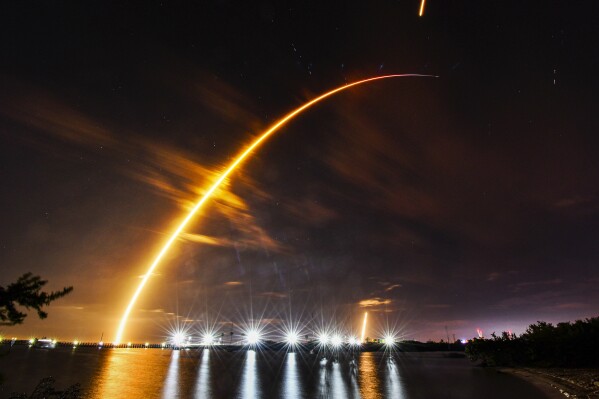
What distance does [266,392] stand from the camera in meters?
54.9

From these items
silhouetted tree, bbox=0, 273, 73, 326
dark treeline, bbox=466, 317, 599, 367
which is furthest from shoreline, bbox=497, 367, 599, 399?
silhouetted tree, bbox=0, 273, 73, 326

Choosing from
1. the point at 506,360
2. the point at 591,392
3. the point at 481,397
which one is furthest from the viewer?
the point at 506,360

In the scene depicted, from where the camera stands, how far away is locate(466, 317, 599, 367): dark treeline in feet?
186

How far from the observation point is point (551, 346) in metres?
67.4

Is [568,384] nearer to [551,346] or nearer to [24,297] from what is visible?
[551,346]

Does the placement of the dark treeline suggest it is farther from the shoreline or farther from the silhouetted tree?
the silhouetted tree

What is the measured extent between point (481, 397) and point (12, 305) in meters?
53.6

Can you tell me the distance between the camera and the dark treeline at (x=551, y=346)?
56.7 meters

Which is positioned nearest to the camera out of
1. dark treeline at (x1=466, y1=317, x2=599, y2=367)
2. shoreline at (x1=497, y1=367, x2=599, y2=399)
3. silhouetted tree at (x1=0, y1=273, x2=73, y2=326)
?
silhouetted tree at (x1=0, y1=273, x2=73, y2=326)

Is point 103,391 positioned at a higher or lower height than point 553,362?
lower

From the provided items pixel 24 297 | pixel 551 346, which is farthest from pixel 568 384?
pixel 24 297

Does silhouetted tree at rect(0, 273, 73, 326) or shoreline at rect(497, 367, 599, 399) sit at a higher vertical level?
silhouetted tree at rect(0, 273, 73, 326)

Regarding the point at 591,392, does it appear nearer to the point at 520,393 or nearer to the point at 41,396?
the point at 520,393

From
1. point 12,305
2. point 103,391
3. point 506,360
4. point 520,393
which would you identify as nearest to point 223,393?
point 103,391
